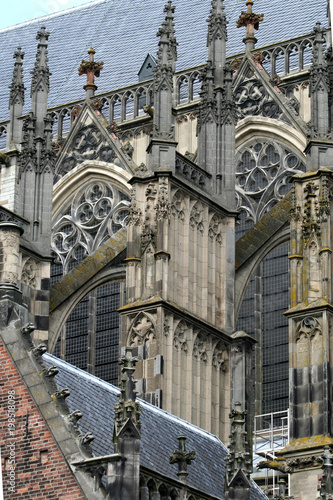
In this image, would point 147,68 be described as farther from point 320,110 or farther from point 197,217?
point 320,110

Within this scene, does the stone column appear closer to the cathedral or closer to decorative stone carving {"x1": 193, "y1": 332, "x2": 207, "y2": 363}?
the cathedral

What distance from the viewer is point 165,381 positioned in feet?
87.6

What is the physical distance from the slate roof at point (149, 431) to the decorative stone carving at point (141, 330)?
12.9ft

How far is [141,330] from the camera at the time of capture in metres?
27.4

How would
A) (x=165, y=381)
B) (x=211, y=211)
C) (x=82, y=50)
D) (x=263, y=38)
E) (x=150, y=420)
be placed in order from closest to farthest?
(x=150, y=420), (x=165, y=381), (x=211, y=211), (x=263, y=38), (x=82, y=50)

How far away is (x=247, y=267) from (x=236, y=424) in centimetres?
1047

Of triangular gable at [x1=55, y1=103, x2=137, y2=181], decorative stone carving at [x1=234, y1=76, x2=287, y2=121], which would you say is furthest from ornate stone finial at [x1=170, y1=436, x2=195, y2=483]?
triangular gable at [x1=55, y1=103, x2=137, y2=181]

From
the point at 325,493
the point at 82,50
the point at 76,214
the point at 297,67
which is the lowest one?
the point at 325,493

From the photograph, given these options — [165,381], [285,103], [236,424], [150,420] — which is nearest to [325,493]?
[236,424]

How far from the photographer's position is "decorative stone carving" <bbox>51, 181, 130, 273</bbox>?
3534 centimetres

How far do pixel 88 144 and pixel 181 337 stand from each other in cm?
1003

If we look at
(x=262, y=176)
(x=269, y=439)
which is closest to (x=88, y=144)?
(x=262, y=176)

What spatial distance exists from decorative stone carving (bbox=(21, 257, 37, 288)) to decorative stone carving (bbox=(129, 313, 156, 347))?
2.56 metres

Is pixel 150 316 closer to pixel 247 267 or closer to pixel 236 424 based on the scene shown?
pixel 247 267
